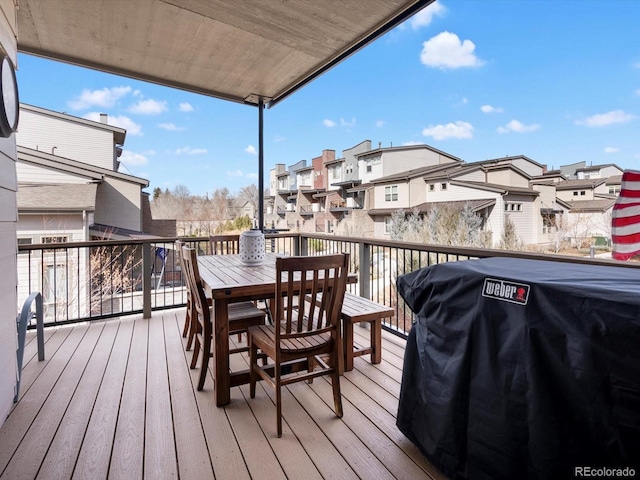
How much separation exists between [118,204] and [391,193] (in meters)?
12.8

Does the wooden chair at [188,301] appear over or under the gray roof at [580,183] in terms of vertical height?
under

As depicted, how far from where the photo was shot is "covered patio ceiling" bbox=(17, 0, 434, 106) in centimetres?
261

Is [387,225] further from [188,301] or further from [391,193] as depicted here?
[188,301]

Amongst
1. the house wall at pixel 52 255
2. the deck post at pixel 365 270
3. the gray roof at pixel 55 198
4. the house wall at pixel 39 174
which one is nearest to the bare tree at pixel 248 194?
the house wall at pixel 39 174

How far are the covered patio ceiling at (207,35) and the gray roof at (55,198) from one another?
5.00 meters

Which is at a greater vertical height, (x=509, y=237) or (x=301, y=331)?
(x=509, y=237)

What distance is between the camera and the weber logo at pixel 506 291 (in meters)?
1.25

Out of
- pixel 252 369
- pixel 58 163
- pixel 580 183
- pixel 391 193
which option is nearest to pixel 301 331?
pixel 252 369

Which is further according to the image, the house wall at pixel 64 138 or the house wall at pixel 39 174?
the house wall at pixel 64 138

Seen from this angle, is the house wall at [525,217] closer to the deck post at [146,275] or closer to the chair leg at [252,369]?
the deck post at [146,275]

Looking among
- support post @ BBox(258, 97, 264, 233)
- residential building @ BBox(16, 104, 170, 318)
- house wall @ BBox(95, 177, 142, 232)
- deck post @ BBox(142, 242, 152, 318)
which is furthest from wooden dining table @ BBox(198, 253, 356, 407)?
house wall @ BBox(95, 177, 142, 232)

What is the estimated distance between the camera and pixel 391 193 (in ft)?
60.1

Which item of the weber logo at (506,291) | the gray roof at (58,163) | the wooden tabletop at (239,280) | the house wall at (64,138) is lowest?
the wooden tabletop at (239,280)

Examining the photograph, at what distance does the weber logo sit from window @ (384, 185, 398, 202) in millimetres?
17153
